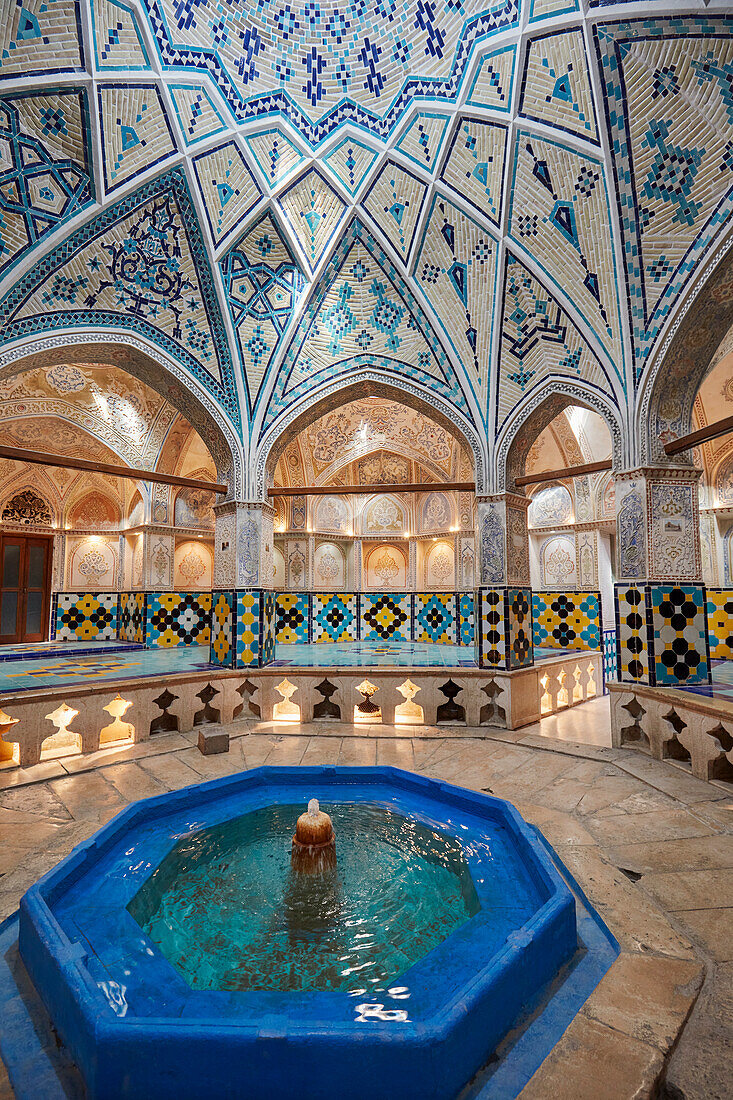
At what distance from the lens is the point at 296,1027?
172 cm

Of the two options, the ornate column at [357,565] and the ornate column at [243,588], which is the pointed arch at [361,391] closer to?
the ornate column at [243,588]

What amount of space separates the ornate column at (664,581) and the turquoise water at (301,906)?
154 inches

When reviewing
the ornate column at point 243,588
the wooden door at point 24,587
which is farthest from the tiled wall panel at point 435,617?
the wooden door at point 24,587

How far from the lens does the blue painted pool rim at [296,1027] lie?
1671mm

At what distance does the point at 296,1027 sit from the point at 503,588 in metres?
6.65

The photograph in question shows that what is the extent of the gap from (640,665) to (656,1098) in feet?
17.0

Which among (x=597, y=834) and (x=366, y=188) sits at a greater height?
(x=366, y=188)

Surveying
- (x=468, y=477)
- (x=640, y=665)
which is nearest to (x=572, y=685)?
(x=640, y=665)

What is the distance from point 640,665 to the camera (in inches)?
249

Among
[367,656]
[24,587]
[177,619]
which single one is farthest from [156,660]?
[24,587]

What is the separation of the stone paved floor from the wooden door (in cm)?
710

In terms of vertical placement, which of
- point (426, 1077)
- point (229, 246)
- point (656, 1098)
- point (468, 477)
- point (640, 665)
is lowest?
point (656, 1098)

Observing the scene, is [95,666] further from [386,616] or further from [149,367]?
[386,616]

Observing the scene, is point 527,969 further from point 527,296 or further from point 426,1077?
point 527,296
